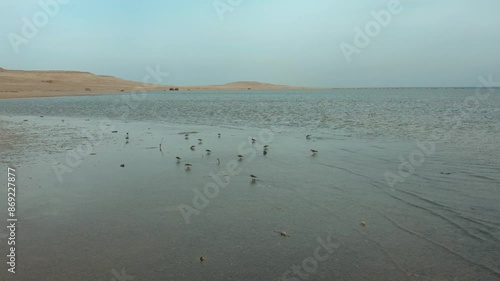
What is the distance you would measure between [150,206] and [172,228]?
1.54 meters

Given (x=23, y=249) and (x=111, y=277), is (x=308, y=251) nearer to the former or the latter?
(x=111, y=277)

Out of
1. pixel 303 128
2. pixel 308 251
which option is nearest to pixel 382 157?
pixel 308 251

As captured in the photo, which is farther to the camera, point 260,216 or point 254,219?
point 260,216

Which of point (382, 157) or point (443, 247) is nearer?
point (443, 247)

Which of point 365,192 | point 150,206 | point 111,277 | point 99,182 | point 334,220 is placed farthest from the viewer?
point 99,182

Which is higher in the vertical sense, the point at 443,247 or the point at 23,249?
the point at 443,247

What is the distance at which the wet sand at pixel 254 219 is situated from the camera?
609 centimetres

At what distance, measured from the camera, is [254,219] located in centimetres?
820

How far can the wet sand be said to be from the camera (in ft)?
20.0

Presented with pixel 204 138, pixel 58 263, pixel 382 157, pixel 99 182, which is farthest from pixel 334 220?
pixel 204 138

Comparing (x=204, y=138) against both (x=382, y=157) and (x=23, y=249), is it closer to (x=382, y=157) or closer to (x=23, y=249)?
(x=382, y=157)

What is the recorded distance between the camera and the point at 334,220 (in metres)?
8.16

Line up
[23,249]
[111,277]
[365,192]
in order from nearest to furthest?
[111,277], [23,249], [365,192]

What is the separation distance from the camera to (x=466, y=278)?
18.9 feet
